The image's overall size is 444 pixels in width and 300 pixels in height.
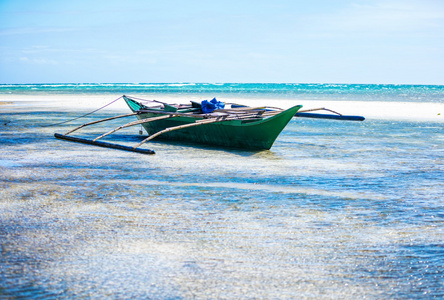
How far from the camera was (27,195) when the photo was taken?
6.33 metres

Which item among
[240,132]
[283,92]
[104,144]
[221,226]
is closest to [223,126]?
[240,132]

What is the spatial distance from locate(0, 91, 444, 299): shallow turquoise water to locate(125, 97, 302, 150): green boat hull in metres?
0.93

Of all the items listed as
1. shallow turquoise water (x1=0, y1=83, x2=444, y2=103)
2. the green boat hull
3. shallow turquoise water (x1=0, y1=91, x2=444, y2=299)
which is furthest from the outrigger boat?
shallow turquoise water (x1=0, y1=83, x2=444, y2=103)

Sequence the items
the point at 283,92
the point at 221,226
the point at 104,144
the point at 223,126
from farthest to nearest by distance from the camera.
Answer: the point at 283,92, the point at 223,126, the point at 104,144, the point at 221,226

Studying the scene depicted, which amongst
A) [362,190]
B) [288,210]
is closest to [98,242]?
[288,210]

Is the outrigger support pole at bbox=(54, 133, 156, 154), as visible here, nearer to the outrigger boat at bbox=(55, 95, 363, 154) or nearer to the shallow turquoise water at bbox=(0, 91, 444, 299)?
the outrigger boat at bbox=(55, 95, 363, 154)

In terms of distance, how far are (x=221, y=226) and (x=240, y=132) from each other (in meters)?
5.82

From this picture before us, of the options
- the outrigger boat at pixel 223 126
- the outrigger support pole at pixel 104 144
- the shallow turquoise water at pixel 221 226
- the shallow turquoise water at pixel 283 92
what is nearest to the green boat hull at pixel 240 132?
the outrigger boat at pixel 223 126

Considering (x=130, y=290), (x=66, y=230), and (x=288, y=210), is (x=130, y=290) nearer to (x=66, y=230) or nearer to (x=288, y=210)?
(x=66, y=230)

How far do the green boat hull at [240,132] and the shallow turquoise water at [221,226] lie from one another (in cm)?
93

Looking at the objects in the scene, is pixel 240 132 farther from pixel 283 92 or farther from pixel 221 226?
pixel 283 92

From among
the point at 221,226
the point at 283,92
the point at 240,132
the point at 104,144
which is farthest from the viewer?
the point at 283,92

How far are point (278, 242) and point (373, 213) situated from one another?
5.45 feet

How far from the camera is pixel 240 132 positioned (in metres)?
10.7
